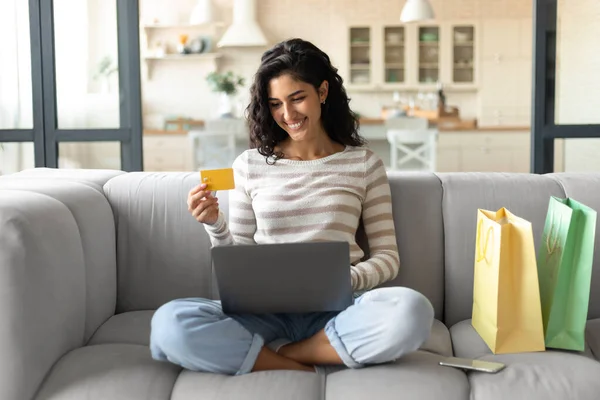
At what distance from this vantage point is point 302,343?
1.80 meters

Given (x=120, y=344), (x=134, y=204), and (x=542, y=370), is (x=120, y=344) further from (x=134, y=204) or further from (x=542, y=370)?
(x=542, y=370)

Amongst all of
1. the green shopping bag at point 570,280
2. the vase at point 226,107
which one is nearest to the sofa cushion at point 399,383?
the green shopping bag at point 570,280

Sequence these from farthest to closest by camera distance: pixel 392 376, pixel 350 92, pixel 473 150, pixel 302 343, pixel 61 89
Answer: pixel 350 92 < pixel 473 150 < pixel 61 89 < pixel 302 343 < pixel 392 376

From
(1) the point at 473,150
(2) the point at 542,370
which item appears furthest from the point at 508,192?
(1) the point at 473,150

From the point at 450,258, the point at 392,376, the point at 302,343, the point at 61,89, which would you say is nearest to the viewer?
the point at 392,376

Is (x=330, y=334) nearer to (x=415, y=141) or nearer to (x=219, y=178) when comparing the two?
(x=219, y=178)

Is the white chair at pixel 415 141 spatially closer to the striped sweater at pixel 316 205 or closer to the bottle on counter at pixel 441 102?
the bottle on counter at pixel 441 102

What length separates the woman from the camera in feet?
5.54

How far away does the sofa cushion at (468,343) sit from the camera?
72.5 inches

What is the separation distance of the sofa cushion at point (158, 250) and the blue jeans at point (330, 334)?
0.47 metres

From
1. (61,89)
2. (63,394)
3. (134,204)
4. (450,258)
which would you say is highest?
(61,89)

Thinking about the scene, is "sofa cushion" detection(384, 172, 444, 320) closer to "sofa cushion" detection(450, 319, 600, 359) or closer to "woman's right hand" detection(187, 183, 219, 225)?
"sofa cushion" detection(450, 319, 600, 359)

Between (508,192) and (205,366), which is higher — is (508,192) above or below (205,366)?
above

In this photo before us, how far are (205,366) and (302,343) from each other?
24cm
